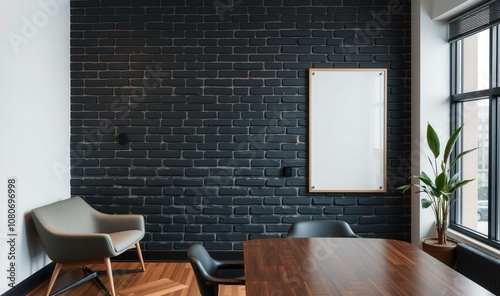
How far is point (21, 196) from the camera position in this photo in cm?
315

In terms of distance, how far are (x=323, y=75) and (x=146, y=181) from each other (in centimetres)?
200

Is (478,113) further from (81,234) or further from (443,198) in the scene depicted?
(81,234)

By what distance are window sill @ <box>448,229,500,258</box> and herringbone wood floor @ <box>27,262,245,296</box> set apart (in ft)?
6.02

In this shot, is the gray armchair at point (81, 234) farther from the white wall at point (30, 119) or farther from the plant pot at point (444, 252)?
the plant pot at point (444, 252)

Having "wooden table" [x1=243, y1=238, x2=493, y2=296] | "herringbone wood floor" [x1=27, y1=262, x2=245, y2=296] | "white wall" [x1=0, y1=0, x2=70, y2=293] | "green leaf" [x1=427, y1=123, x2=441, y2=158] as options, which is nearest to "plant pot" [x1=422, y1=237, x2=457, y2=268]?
"green leaf" [x1=427, y1=123, x2=441, y2=158]

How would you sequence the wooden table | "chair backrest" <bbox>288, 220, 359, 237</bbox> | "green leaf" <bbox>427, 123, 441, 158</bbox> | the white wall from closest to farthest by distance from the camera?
the wooden table < "chair backrest" <bbox>288, 220, 359, 237</bbox> < the white wall < "green leaf" <bbox>427, 123, 441, 158</bbox>

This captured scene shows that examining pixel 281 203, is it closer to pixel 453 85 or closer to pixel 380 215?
pixel 380 215

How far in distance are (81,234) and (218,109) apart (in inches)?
66.3

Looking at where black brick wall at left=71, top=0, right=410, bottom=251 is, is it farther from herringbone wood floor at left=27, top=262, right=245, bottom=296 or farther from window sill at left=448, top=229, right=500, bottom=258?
window sill at left=448, top=229, right=500, bottom=258

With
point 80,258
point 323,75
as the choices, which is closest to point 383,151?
point 323,75

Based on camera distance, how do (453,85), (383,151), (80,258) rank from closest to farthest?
(80,258)
(453,85)
(383,151)

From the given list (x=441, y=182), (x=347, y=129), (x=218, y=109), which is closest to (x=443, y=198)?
(x=441, y=182)

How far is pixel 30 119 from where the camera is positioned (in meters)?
3.30

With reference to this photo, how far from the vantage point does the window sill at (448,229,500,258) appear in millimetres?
2992
